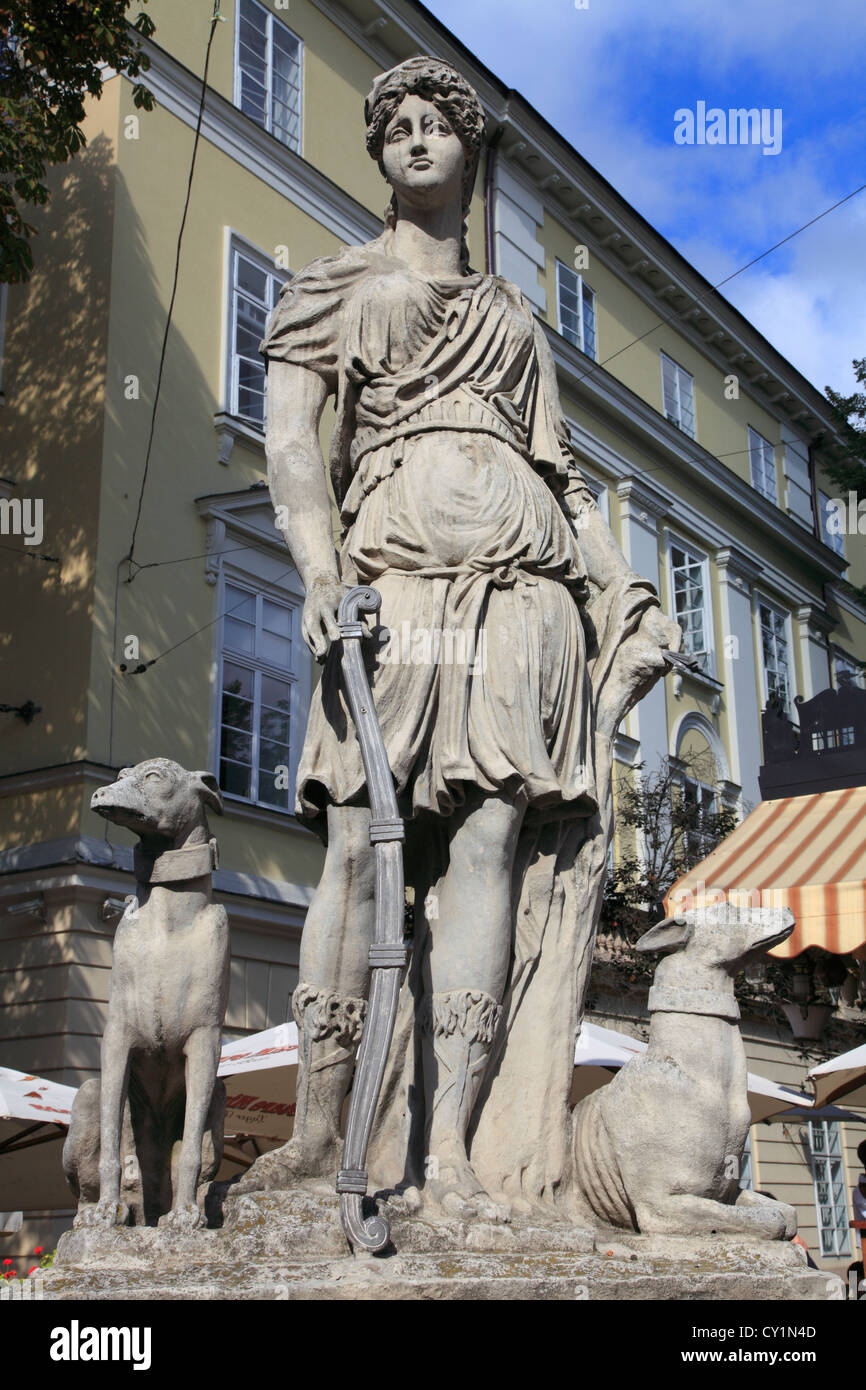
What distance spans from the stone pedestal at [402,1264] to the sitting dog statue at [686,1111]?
161 millimetres

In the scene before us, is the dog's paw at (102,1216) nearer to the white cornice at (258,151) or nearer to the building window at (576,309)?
the white cornice at (258,151)

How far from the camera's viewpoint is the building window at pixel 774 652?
2905 cm

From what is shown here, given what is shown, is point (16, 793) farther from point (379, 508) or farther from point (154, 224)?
point (379, 508)

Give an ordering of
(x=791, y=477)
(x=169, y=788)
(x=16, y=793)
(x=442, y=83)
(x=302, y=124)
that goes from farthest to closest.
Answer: (x=791, y=477) < (x=302, y=124) < (x=16, y=793) < (x=442, y=83) < (x=169, y=788)

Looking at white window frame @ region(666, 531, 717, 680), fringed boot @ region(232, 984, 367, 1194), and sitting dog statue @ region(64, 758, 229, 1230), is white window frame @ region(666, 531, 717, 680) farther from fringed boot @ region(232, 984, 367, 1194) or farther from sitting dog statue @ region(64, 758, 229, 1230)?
sitting dog statue @ region(64, 758, 229, 1230)


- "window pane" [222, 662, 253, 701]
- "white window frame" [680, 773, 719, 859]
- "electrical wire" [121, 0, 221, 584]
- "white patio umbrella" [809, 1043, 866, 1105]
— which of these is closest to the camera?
"white patio umbrella" [809, 1043, 866, 1105]

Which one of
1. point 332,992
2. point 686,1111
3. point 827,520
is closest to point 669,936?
point 686,1111

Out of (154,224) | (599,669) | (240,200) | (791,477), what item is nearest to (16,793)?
(154,224)

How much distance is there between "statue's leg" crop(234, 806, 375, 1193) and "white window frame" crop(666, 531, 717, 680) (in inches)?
898

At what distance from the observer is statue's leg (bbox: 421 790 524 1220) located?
3.29 m

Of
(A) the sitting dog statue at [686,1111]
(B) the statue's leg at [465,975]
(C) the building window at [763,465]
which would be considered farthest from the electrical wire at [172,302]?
(C) the building window at [763,465]

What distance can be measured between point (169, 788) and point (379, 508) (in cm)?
100

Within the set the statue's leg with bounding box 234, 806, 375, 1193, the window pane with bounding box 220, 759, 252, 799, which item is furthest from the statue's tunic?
the window pane with bounding box 220, 759, 252, 799

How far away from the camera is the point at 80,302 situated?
15.6m
